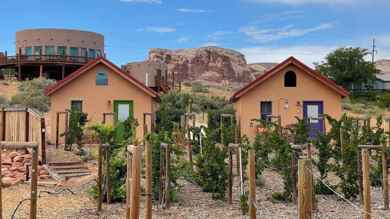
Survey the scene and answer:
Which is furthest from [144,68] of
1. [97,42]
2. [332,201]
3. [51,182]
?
[332,201]

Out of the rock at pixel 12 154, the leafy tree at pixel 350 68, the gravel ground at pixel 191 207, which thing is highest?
the leafy tree at pixel 350 68

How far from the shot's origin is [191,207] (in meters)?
10.9

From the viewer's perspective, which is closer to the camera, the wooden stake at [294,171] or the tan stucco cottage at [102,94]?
the wooden stake at [294,171]

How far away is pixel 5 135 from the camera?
18.5 metres

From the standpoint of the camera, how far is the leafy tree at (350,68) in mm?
65062

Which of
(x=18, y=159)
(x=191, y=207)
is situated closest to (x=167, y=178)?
(x=191, y=207)

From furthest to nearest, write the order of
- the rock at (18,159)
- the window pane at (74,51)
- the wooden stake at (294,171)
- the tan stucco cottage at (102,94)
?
1. the window pane at (74,51)
2. the tan stucco cottage at (102,94)
3. the rock at (18,159)
4. the wooden stake at (294,171)

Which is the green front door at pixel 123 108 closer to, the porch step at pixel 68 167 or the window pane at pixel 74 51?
the porch step at pixel 68 167

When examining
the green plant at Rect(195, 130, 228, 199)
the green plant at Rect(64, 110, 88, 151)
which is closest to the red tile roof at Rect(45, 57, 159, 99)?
the green plant at Rect(64, 110, 88, 151)

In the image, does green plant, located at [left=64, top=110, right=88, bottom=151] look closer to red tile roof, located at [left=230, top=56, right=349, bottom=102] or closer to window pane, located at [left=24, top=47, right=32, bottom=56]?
red tile roof, located at [left=230, top=56, right=349, bottom=102]

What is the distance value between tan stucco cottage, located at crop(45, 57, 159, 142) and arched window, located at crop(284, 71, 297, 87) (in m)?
6.29

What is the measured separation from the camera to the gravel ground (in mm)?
10117

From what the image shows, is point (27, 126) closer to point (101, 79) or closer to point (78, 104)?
point (78, 104)

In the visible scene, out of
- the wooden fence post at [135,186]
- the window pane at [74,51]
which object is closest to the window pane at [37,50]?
the window pane at [74,51]
